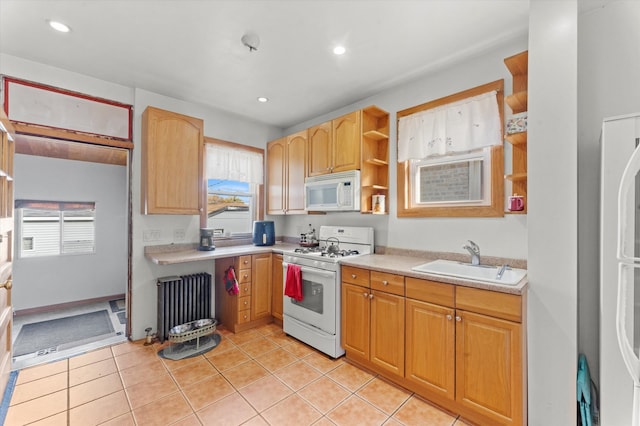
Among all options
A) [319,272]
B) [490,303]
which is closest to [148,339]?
[319,272]

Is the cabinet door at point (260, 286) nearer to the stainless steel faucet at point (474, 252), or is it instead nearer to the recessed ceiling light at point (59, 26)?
the stainless steel faucet at point (474, 252)

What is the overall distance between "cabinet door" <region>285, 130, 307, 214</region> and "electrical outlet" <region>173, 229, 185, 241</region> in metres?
1.31

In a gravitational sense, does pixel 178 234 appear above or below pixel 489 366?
above

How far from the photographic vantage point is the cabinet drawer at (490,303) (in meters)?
1.60

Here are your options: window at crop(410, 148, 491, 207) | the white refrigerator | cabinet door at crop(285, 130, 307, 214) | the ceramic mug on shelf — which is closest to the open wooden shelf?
window at crop(410, 148, 491, 207)

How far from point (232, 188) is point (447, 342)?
3165 millimetres

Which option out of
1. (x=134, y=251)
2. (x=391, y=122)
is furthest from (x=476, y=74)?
(x=134, y=251)

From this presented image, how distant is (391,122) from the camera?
2939 millimetres

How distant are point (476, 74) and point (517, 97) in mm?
599

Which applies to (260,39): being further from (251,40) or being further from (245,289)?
(245,289)

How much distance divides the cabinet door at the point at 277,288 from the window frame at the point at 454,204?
1.55m

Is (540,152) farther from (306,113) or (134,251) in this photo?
(134,251)

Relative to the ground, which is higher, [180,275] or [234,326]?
[180,275]

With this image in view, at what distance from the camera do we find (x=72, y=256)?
4168 mm
